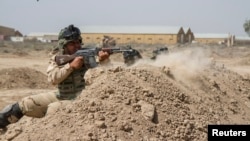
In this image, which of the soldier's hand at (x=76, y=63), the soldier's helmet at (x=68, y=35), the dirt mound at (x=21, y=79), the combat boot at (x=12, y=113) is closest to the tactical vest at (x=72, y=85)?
the soldier's hand at (x=76, y=63)

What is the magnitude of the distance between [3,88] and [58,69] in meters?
9.02

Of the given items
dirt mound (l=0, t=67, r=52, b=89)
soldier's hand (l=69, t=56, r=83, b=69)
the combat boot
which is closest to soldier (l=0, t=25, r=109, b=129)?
the combat boot

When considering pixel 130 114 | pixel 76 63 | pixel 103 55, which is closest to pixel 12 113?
pixel 76 63

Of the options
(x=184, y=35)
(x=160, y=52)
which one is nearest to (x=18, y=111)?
(x=160, y=52)

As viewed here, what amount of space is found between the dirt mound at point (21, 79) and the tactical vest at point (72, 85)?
29.1 feet

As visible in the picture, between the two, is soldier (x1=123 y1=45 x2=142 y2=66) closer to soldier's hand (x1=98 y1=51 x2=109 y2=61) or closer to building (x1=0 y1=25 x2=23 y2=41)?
soldier's hand (x1=98 y1=51 x2=109 y2=61)

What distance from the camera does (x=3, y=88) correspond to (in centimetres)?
1380

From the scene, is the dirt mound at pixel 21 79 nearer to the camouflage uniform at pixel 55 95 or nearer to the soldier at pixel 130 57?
the soldier at pixel 130 57

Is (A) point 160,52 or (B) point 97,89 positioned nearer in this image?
(B) point 97,89

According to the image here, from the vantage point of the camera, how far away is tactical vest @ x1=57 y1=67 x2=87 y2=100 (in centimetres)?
546

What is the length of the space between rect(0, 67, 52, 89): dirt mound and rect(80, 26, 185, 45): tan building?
50.4 metres

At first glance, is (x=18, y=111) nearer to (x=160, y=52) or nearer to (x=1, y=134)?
(x=1, y=134)

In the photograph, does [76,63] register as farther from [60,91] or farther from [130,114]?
[130,114]

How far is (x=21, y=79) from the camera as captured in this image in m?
14.9
